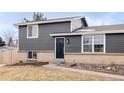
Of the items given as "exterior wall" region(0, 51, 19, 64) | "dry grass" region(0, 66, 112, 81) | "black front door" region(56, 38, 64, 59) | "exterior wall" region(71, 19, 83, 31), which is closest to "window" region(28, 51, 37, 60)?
"exterior wall" region(0, 51, 19, 64)

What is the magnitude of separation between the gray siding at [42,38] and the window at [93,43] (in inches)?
90.3

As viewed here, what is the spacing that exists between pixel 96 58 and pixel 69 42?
2.88 metres

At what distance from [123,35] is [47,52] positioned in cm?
728

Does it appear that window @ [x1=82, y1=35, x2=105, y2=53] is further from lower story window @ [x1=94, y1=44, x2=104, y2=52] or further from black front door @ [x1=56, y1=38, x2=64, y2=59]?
black front door @ [x1=56, y1=38, x2=64, y2=59]

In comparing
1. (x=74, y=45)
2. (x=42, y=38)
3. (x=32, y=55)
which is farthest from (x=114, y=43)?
(x=32, y=55)

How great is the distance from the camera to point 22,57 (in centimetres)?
2089

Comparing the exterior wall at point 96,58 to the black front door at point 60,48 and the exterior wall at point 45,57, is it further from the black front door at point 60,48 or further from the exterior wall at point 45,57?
the exterior wall at point 45,57

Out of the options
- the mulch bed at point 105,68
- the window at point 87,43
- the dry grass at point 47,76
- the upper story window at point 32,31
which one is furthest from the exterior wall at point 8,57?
the dry grass at point 47,76

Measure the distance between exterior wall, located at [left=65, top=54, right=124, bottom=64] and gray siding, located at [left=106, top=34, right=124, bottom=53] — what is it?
1.32 ft

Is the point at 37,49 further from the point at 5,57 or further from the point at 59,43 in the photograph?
the point at 5,57

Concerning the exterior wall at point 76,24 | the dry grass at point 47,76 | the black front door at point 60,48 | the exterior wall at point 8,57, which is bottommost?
the dry grass at point 47,76

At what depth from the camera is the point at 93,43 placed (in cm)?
1702

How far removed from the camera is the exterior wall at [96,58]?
1588 cm
